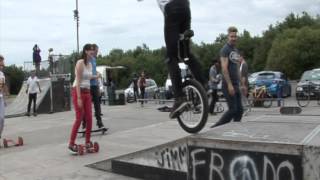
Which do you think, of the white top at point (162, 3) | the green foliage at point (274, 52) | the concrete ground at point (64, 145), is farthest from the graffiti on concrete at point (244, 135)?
the green foliage at point (274, 52)

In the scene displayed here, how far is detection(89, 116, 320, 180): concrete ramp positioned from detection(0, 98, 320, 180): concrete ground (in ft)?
3.70

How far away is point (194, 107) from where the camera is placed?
666cm

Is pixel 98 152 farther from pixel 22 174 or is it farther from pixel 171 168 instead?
pixel 171 168

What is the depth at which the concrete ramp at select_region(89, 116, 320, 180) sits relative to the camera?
518 centimetres

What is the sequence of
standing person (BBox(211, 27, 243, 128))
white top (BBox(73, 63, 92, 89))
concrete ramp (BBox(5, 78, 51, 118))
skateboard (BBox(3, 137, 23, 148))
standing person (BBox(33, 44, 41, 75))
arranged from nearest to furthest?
standing person (BBox(211, 27, 243, 128)) → white top (BBox(73, 63, 92, 89)) → skateboard (BBox(3, 137, 23, 148)) → concrete ramp (BBox(5, 78, 51, 118)) → standing person (BBox(33, 44, 41, 75))

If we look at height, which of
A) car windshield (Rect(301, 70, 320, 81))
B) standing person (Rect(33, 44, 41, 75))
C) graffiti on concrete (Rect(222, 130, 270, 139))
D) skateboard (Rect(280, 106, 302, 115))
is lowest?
graffiti on concrete (Rect(222, 130, 270, 139))

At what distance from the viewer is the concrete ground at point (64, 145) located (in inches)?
333

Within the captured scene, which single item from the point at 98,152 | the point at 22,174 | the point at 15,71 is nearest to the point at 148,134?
the point at 98,152

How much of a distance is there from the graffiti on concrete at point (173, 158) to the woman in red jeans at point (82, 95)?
9.83 feet

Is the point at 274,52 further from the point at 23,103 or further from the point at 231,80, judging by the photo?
the point at 231,80

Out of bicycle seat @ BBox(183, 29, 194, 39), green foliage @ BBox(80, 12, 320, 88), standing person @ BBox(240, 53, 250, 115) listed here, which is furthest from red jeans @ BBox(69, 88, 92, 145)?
green foliage @ BBox(80, 12, 320, 88)

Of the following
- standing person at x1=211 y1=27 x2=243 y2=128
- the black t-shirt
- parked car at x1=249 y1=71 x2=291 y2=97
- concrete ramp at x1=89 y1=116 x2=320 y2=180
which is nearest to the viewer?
concrete ramp at x1=89 y1=116 x2=320 y2=180

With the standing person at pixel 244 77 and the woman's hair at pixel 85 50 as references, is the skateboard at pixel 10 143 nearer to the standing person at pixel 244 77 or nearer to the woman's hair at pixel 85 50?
the woman's hair at pixel 85 50

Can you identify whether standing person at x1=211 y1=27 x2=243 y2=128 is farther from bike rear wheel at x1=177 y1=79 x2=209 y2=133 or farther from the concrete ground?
bike rear wheel at x1=177 y1=79 x2=209 y2=133
